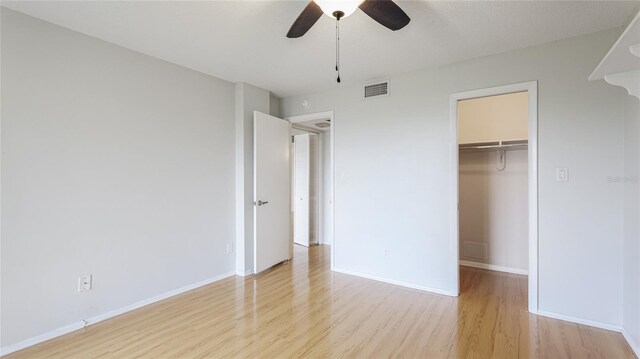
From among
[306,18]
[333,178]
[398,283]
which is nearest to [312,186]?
[333,178]

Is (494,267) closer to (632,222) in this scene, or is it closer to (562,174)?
(562,174)

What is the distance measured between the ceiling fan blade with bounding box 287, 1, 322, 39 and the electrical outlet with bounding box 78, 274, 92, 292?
2497mm

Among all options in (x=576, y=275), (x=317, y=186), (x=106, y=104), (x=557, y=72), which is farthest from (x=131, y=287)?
(x=557, y=72)

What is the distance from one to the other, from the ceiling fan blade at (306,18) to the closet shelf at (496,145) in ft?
8.95

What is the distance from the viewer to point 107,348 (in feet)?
7.05

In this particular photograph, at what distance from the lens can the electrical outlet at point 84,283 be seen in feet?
7.97

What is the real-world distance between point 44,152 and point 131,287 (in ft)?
4.39

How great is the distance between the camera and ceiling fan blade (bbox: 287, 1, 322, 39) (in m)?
1.71

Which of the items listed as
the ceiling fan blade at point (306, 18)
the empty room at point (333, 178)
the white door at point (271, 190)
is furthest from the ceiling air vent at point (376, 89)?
the ceiling fan blade at point (306, 18)

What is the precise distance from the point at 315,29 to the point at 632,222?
2.70 meters

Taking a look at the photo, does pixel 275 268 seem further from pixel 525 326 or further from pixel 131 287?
pixel 525 326

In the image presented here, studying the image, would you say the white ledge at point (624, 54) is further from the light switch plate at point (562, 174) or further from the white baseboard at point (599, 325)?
the white baseboard at point (599, 325)

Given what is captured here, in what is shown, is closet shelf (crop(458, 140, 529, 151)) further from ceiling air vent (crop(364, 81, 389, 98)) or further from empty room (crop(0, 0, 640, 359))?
ceiling air vent (crop(364, 81, 389, 98))

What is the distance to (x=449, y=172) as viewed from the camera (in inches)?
120
